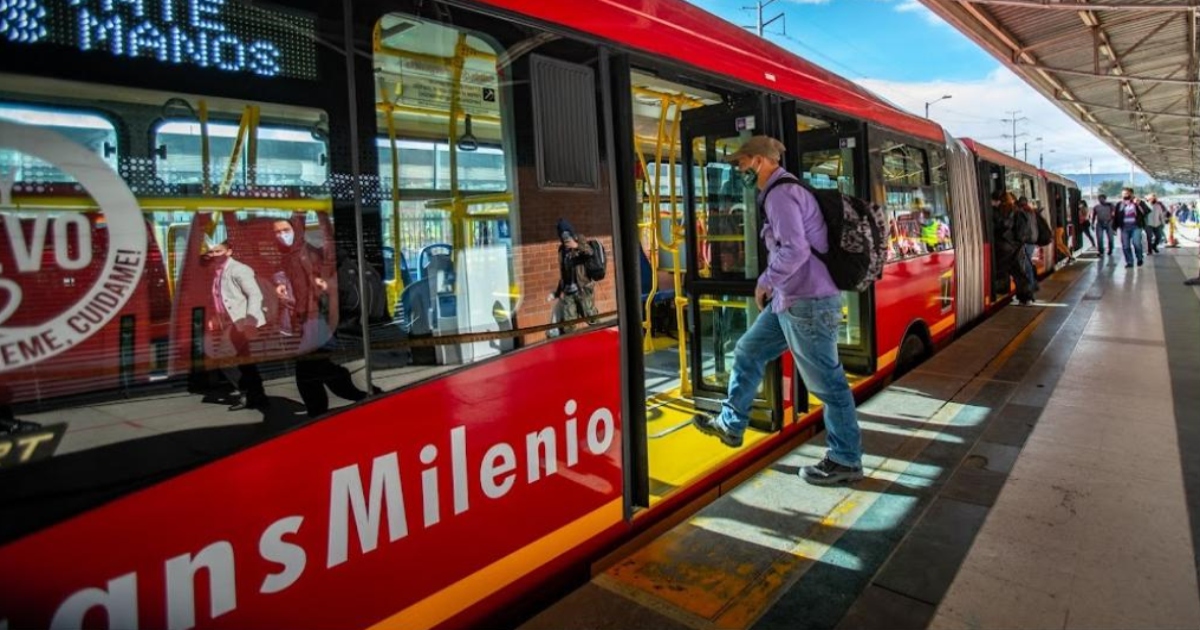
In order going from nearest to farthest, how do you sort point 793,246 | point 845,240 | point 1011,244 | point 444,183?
point 444,183
point 793,246
point 845,240
point 1011,244

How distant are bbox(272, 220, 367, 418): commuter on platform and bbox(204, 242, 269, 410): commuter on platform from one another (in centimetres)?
8

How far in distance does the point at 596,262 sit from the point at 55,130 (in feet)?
5.41

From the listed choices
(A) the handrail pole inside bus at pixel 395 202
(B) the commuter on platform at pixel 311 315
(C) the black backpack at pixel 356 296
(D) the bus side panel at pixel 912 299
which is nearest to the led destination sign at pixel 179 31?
(A) the handrail pole inside bus at pixel 395 202

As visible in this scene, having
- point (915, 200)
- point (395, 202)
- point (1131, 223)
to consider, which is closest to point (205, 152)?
point (395, 202)

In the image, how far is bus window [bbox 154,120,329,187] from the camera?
156 centimetres

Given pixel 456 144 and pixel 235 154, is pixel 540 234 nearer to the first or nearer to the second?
pixel 456 144

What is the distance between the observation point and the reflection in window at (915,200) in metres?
5.42

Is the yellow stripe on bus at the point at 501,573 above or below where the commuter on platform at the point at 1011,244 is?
below

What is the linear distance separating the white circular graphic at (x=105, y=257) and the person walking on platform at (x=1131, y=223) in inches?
689

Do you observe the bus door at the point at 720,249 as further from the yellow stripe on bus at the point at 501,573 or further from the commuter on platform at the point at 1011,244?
the commuter on platform at the point at 1011,244

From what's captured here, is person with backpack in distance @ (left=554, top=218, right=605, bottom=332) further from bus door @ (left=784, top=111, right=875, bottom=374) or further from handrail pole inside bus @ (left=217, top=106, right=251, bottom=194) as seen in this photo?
bus door @ (left=784, top=111, right=875, bottom=374)

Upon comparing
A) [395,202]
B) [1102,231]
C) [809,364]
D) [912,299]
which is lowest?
[809,364]

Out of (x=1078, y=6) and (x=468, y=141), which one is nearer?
(x=468, y=141)

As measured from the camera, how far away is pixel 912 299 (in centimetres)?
585
